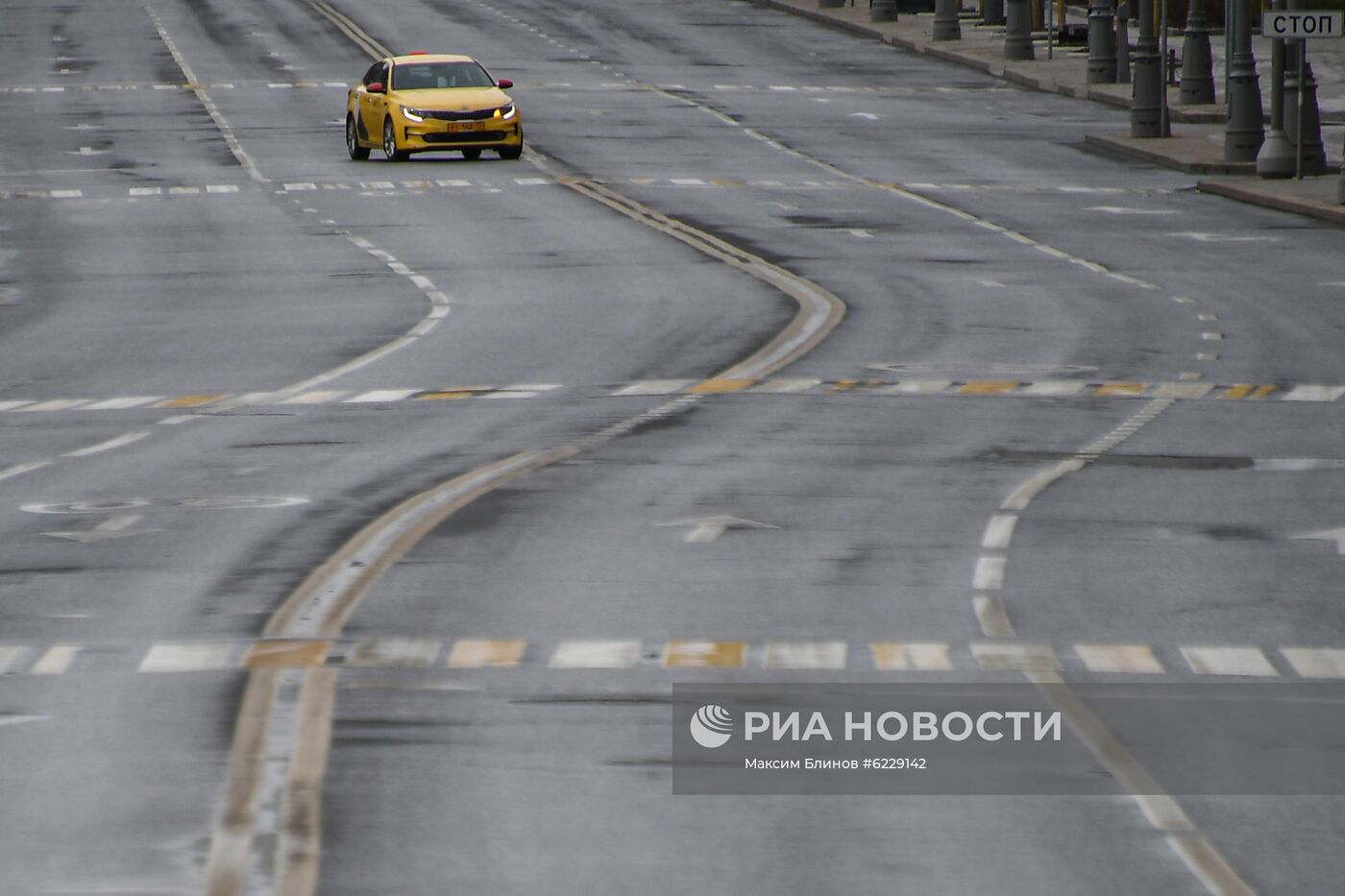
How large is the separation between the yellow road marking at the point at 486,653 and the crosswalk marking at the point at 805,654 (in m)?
0.89

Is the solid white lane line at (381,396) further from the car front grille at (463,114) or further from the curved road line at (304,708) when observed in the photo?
the car front grille at (463,114)

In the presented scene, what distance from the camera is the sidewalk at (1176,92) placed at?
118 ft

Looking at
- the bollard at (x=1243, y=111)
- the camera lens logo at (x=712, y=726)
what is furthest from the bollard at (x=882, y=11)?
the camera lens logo at (x=712, y=726)

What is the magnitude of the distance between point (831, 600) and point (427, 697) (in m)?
2.27

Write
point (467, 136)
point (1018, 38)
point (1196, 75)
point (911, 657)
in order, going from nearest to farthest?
1. point (911, 657)
2. point (467, 136)
3. point (1196, 75)
4. point (1018, 38)

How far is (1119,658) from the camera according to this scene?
9.47 meters

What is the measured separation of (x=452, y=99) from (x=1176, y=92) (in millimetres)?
17894

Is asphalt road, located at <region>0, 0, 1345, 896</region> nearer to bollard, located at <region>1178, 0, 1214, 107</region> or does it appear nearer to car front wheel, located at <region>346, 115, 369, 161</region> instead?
car front wheel, located at <region>346, 115, 369, 161</region>

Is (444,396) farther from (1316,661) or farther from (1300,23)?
(1300,23)

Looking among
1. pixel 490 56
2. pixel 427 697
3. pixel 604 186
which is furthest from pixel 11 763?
pixel 490 56

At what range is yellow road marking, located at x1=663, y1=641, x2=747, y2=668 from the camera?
9320 mm

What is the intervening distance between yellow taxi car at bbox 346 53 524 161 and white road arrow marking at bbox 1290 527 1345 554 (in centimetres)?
2956

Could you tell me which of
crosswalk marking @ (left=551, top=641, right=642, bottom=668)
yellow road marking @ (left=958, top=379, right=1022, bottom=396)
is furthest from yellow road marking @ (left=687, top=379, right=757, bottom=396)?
crosswalk marking @ (left=551, top=641, right=642, bottom=668)

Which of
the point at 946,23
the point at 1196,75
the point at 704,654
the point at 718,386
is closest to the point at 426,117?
the point at 1196,75
